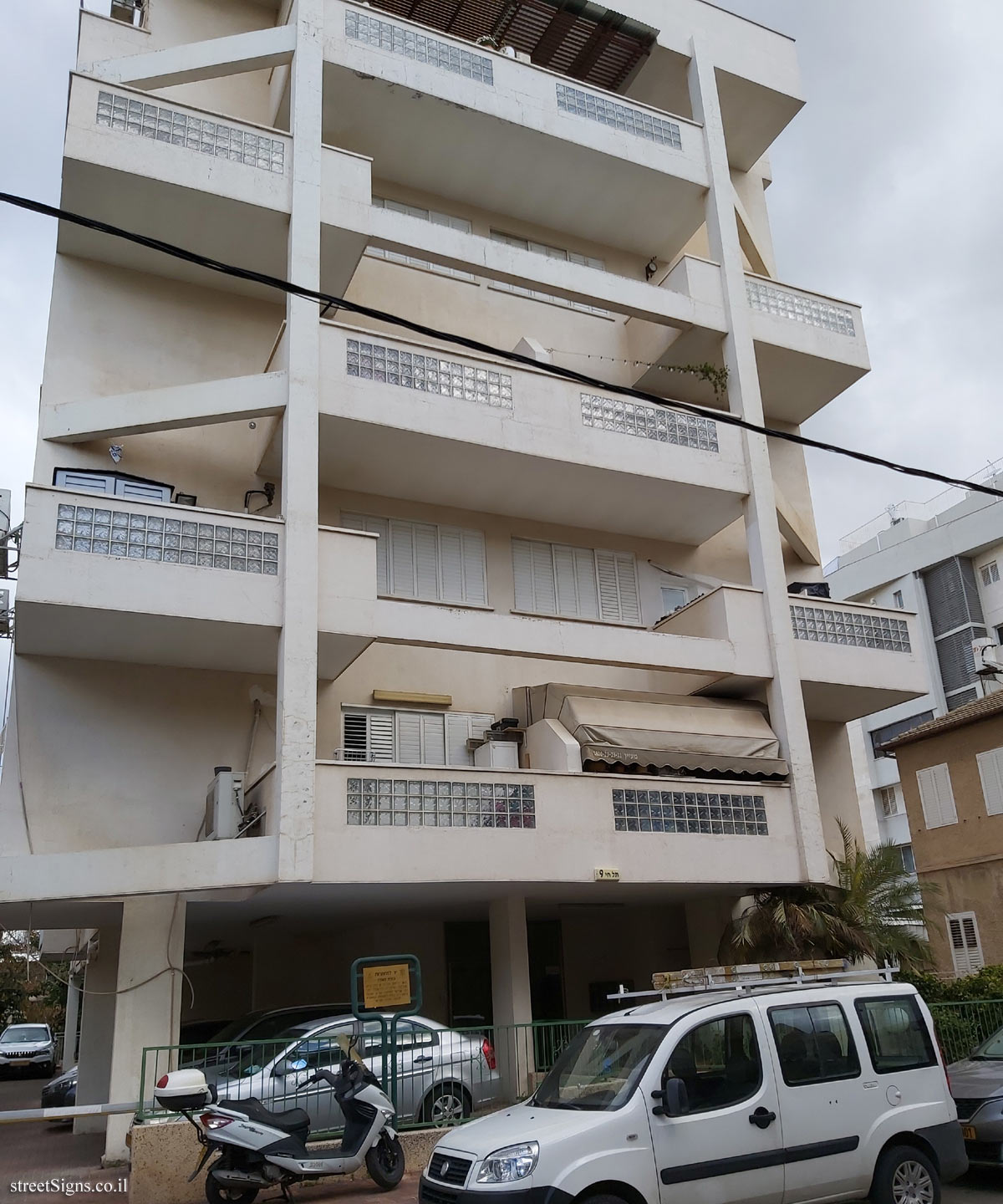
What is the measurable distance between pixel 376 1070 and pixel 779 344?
13.6 metres

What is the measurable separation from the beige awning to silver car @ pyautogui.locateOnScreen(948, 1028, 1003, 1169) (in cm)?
536

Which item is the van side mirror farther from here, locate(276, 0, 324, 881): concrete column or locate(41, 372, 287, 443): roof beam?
locate(41, 372, 287, 443): roof beam

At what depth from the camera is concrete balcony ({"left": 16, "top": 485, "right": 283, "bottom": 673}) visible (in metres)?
12.6

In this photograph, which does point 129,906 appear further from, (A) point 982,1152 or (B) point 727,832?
(A) point 982,1152

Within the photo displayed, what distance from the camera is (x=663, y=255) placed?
21.0 metres

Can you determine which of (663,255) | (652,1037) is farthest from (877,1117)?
(663,255)

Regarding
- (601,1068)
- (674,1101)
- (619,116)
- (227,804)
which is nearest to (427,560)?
(227,804)

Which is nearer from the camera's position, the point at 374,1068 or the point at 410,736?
the point at 374,1068

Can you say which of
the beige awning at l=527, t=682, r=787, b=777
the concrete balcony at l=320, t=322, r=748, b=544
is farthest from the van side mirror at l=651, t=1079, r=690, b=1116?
the concrete balcony at l=320, t=322, r=748, b=544

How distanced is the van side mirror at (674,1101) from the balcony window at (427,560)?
9950 millimetres

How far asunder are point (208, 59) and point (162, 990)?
1309 centimetres

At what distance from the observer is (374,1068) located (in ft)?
37.9

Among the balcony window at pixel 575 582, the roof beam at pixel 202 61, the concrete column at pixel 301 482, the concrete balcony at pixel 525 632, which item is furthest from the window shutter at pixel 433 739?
the roof beam at pixel 202 61

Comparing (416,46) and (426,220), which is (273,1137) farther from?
(416,46)
